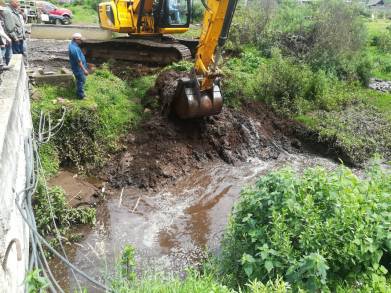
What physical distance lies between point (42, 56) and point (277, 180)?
1061 cm

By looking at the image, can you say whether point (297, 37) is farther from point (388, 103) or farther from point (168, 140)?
point (168, 140)

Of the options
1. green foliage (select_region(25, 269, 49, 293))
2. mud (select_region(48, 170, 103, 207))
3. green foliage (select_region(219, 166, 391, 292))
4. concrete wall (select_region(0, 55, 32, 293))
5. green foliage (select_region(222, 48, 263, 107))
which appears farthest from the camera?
green foliage (select_region(222, 48, 263, 107))

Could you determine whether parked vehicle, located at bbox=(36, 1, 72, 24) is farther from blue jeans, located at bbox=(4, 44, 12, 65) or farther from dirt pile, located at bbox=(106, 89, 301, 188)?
dirt pile, located at bbox=(106, 89, 301, 188)

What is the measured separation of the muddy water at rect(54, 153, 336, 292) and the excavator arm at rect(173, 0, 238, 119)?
1343mm

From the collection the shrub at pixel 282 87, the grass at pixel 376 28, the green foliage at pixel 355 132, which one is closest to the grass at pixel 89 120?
the shrub at pixel 282 87

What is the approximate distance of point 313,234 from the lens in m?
4.48

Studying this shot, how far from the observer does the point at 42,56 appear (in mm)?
13359

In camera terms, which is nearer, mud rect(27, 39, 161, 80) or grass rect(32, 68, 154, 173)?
grass rect(32, 68, 154, 173)

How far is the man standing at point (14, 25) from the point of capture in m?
8.55

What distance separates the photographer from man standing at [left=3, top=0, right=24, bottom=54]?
8555 millimetres

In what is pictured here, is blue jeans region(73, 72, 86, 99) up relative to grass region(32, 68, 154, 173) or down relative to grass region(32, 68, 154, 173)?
up

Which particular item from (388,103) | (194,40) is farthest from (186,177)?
(388,103)

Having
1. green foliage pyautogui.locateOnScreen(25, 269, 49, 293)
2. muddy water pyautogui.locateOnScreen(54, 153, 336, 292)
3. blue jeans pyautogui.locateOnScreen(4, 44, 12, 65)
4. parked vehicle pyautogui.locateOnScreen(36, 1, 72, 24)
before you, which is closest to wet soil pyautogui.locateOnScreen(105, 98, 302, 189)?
muddy water pyautogui.locateOnScreen(54, 153, 336, 292)

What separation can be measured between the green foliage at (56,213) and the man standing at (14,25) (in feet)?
12.7
